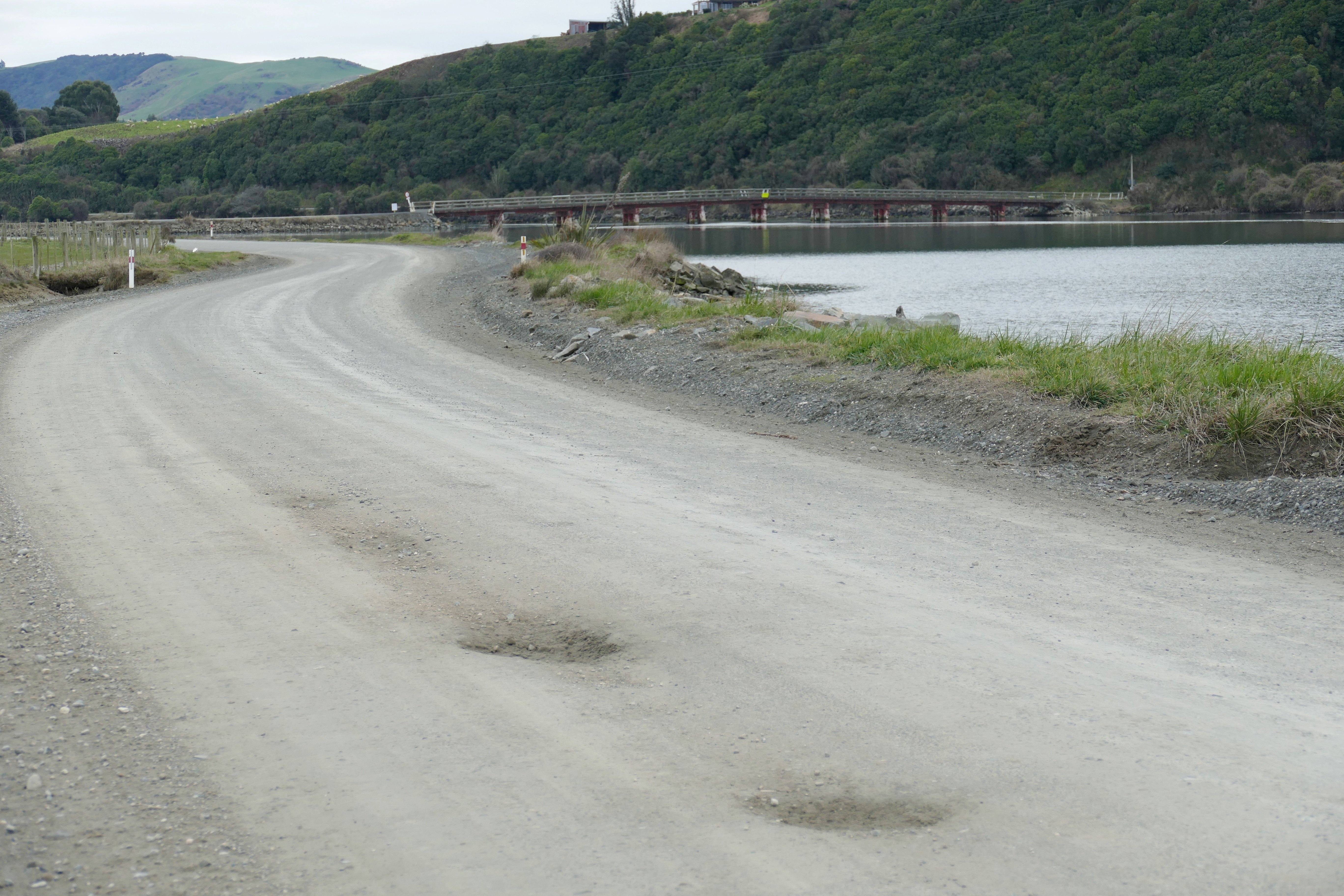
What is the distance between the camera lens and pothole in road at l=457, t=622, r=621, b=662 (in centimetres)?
497

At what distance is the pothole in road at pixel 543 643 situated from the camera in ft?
16.3

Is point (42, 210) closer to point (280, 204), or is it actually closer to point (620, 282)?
point (280, 204)

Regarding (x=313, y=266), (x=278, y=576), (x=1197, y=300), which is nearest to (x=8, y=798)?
(x=278, y=576)

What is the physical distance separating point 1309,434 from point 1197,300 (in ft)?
80.7

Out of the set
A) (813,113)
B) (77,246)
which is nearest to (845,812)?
(77,246)

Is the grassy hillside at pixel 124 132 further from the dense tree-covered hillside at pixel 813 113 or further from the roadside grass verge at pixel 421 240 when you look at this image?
the roadside grass verge at pixel 421 240

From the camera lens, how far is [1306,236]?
190 ft

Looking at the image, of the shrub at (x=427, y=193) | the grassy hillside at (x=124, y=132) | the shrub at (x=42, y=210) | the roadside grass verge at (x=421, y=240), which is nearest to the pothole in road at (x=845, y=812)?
the roadside grass verge at (x=421, y=240)

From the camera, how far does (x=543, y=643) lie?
5109 mm

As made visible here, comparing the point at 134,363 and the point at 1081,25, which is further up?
the point at 1081,25

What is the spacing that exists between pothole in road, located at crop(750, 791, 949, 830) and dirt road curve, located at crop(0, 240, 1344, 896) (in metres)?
0.01

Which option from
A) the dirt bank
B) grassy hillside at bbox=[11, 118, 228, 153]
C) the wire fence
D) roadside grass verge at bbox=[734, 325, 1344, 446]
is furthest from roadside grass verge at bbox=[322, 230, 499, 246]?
grassy hillside at bbox=[11, 118, 228, 153]

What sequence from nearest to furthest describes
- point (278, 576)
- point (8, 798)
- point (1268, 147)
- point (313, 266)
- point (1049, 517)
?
point (8, 798) < point (278, 576) < point (1049, 517) < point (313, 266) < point (1268, 147)

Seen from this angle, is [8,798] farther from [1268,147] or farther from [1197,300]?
[1268,147]
